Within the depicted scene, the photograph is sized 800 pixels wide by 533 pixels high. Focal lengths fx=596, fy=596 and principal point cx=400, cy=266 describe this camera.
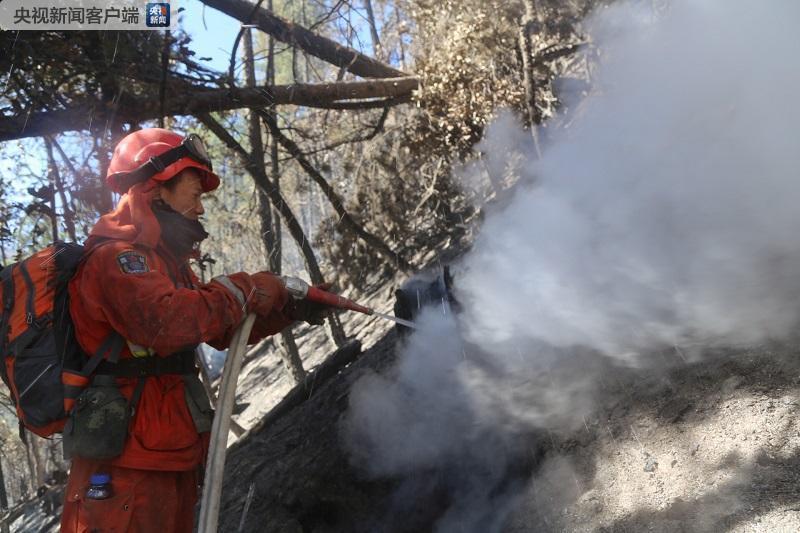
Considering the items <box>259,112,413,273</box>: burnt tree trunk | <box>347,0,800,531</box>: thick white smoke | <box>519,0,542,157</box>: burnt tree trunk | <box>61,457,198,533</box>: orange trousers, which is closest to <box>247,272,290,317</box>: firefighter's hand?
<box>61,457,198,533</box>: orange trousers

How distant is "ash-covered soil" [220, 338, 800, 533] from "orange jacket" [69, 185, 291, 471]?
3.41 ft

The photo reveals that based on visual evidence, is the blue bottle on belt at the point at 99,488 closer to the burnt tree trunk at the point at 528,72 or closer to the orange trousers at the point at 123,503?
the orange trousers at the point at 123,503

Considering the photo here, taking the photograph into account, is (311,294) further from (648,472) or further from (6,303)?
(648,472)

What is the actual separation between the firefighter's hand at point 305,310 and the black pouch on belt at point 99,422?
2.90ft

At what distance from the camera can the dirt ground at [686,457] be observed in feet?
6.82

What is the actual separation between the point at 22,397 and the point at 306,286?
126 centimetres

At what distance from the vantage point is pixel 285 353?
789 centimetres

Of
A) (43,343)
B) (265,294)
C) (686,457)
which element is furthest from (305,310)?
(686,457)

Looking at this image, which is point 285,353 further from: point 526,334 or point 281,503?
point 526,334

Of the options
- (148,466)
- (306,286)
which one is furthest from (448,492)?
(148,466)

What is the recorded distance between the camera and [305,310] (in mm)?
3037

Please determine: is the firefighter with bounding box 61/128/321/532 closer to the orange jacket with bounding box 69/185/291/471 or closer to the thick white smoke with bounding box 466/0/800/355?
the orange jacket with bounding box 69/185/291/471

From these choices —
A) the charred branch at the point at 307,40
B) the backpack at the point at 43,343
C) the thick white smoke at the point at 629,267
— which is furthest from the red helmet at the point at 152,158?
the charred branch at the point at 307,40

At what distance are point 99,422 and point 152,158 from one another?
44.8 inches
